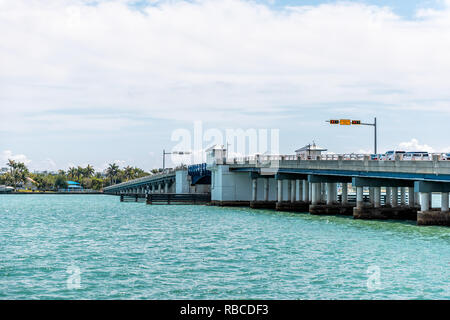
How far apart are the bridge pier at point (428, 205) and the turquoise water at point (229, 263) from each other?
186cm

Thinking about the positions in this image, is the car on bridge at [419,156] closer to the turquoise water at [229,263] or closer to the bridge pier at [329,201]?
the turquoise water at [229,263]

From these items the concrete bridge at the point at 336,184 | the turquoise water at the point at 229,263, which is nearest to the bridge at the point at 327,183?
the concrete bridge at the point at 336,184

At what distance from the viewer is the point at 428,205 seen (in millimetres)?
58125

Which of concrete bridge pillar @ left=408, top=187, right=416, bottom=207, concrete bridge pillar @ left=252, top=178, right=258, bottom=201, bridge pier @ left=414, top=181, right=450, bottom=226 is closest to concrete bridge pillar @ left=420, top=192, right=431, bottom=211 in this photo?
bridge pier @ left=414, top=181, right=450, bottom=226

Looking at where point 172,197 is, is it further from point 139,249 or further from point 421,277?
point 421,277

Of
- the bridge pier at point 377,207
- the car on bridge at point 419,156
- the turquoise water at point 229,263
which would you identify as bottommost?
the turquoise water at point 229,263

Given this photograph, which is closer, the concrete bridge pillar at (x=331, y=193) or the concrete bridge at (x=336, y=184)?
the concrete bridge at (x=336, y=184)

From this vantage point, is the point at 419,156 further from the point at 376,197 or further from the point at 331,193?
the point at 331,193

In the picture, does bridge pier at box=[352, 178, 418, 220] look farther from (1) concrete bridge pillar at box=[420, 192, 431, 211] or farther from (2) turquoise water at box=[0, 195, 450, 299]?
(2) turquoise water at box=[0, 195, 450, 299]

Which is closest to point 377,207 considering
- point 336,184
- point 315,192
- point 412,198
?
point 412,198

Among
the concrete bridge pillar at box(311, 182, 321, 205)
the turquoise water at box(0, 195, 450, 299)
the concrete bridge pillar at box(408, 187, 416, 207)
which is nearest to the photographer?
the turquoise water at box(0, 195, 450, 299)

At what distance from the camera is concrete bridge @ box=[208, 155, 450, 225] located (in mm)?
57406

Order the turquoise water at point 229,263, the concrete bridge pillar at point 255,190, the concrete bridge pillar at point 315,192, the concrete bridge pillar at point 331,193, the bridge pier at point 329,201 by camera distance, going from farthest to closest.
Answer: the concrete bridge pillar at point 255,190 → the concrete bridge pillar at point 331,193 → the concrete bridge pillar at point 315,192 → the bridge pier at point 329,201 → the turquoise water at point 229,263

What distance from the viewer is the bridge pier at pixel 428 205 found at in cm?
5669
